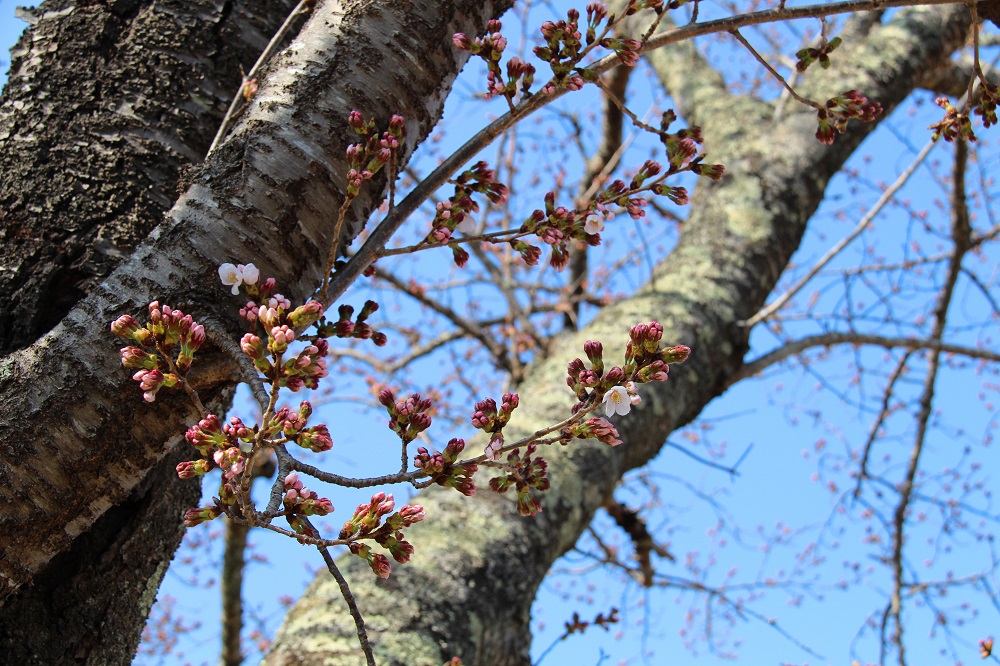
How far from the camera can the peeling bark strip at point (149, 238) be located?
1003mm

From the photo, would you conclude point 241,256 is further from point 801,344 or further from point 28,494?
point 801,344

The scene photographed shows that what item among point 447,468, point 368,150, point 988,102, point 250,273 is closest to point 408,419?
point 447,468

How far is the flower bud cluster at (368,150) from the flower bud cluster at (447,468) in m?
0.38

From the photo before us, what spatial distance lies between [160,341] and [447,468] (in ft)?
1.27

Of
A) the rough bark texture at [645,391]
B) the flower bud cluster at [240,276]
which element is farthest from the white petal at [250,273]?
the rough bark texture at [645,391]

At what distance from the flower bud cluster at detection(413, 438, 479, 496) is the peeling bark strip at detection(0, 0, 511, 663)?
1.25 feet

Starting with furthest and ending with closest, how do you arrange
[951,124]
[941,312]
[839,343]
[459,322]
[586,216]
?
[459,322], [941,312], [839,343], [951,124], [586,216]

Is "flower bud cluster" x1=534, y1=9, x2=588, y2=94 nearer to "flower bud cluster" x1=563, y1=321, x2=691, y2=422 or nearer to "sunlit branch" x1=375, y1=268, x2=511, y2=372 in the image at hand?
"flower bud cluster" x1=563, y1=321, x2=691, y2=422

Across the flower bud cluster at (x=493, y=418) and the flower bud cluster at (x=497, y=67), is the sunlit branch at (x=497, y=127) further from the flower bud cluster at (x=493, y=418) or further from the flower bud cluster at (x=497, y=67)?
the flower bud cluster at (x=493, y=418)

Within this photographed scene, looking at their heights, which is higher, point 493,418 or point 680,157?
point 680,157

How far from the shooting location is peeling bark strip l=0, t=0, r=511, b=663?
100cm

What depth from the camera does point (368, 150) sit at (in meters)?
1.10

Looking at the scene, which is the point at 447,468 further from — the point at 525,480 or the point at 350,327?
the point at 350,327

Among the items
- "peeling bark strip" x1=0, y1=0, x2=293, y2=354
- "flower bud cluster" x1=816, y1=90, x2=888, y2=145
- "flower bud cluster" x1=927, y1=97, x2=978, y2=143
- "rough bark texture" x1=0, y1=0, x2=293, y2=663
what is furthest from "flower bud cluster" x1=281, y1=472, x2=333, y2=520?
"flower bud cluster" x1=927, y1=97, x2=978, y2=143
